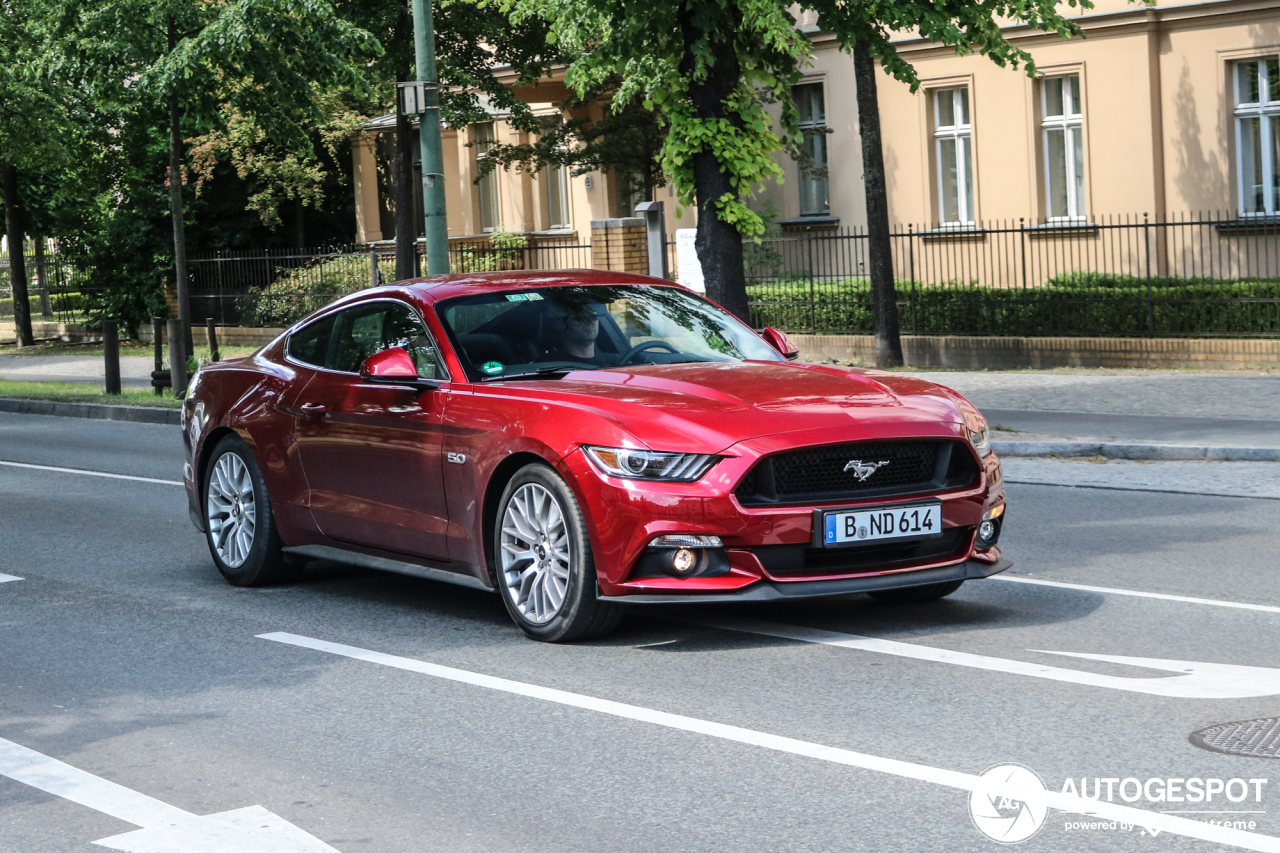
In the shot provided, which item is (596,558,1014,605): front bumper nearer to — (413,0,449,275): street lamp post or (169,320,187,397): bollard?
(413,0,449,275): street lamp post

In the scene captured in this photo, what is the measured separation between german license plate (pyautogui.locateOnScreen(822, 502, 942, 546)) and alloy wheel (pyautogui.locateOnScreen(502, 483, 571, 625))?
1.07 meters

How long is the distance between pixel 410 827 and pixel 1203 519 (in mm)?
6975

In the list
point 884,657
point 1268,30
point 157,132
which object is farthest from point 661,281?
point 157,132

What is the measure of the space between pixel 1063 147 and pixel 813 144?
17.0ft

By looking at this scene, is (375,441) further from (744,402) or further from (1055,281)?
(1055,281)

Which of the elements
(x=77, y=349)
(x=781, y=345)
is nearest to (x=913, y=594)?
(x=781, y=345)

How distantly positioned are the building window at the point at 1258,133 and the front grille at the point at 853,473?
1901 cm

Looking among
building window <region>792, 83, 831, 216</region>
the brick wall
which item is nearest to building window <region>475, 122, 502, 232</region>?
building window <region>792, 83, 831, 216</region>

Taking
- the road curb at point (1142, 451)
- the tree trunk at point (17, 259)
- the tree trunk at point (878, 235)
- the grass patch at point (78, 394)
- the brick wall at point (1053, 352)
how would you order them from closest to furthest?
the road curb at point (1142, 451), the brick wall at point (1053, 352), the grass patch at point (78, 394), the tree trunk at point (878, 235), the tree trunk at point (17, 259)

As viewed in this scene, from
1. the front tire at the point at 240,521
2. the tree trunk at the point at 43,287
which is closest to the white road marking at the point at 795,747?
the front tire at the point at 240,521

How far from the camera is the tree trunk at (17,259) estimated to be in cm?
3856

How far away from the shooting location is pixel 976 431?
7.38m

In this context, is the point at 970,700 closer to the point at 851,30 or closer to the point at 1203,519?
the point at 1203,519

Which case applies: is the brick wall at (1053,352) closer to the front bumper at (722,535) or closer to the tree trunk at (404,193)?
the tree trunk at (404,193)
